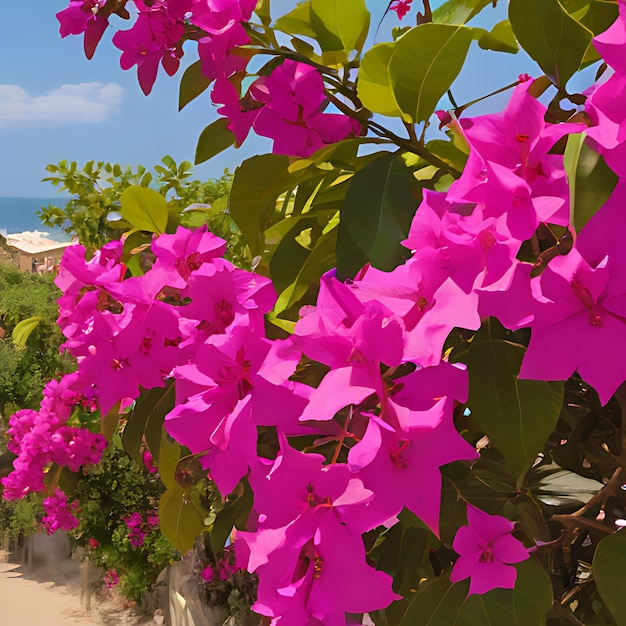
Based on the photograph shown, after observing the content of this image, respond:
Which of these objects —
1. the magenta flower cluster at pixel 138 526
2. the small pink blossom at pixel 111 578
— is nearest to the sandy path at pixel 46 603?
the small pink blossom at pixel 111 578

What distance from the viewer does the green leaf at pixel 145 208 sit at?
0.55 metres

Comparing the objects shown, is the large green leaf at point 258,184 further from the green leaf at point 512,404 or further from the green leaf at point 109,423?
the green leaf at point 109,423

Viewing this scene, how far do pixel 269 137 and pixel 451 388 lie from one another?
0.68ft

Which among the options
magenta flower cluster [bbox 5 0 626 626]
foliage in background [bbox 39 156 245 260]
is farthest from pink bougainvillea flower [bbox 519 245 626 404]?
foliage in background [bbox 39 156 245 260]

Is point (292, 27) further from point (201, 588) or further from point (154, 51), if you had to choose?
point (201, 588)

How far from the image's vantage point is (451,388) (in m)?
0.27

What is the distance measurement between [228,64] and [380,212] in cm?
14

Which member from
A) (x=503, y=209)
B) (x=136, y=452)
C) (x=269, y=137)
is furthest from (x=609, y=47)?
(x=136, y=452)

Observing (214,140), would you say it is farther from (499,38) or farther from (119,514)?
(119,514)

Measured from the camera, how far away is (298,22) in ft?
1.46

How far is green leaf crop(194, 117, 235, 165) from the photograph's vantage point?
0.47 meters

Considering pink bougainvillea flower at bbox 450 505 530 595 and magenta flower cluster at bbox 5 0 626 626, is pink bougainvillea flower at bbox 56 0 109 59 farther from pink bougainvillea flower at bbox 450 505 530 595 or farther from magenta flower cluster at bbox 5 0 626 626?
pink bougainvillea flower at bbox 450 505 530 595

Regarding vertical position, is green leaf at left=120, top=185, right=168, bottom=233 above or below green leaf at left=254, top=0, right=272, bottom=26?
below

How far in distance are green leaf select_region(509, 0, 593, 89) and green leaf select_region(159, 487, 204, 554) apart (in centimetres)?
38
